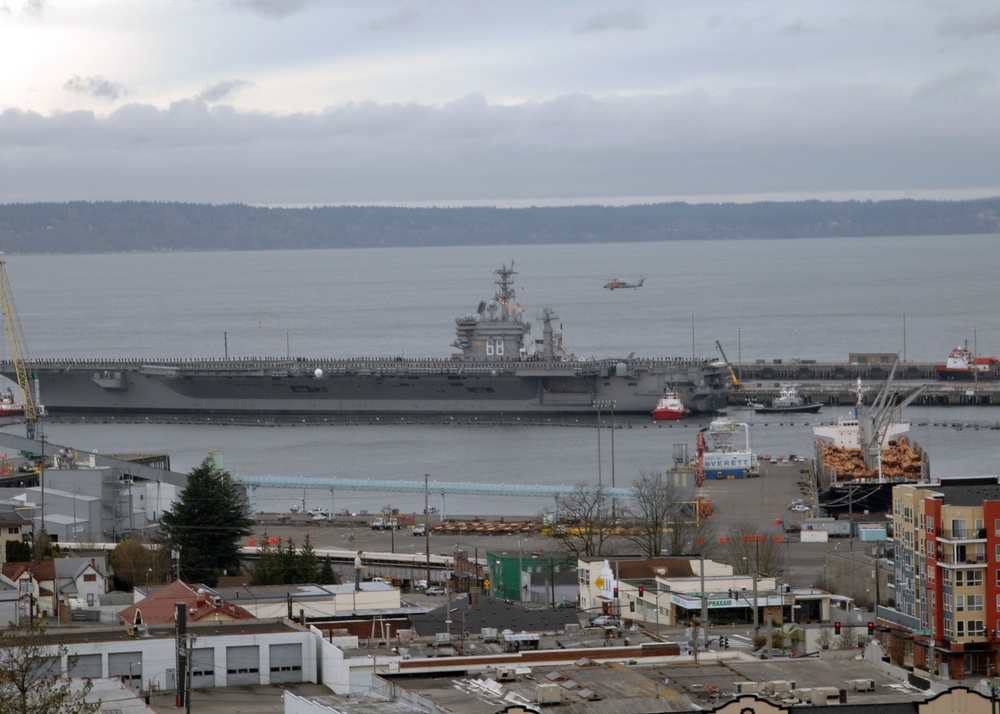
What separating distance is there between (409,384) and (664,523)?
34.7m

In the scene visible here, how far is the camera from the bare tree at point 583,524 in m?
34.6

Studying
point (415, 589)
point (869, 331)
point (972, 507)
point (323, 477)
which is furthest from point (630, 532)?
point (869, 331)

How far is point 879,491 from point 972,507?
21.7 m

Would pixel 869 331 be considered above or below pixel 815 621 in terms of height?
above

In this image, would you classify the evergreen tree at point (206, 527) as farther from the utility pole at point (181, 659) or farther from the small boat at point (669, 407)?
the small boat at point (669, 407)

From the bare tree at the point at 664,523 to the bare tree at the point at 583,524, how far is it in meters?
0.65

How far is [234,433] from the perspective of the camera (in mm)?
67125

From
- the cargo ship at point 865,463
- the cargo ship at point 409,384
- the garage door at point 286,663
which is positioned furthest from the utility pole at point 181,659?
the cargo ship at point 409,384

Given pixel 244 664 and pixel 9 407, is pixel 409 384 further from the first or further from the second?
pixel 244 664

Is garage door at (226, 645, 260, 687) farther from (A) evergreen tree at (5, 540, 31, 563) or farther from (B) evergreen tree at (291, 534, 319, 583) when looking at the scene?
(A) evergreen tree at (5, 540, 31, 563)

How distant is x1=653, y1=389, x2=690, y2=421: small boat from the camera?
223ft

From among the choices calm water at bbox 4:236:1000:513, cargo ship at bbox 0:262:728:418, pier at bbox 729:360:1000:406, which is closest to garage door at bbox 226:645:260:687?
calm water at bbox 4:236:1000:513

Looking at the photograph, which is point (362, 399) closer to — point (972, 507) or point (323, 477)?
point (323, 477)

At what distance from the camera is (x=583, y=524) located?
38625 mm
